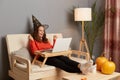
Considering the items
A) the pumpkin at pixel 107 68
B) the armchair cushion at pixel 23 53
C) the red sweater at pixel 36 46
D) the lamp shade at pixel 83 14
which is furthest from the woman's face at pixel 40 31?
the pumpkin at pixel 107 68

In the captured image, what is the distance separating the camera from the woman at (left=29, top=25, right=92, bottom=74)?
8.04 ft

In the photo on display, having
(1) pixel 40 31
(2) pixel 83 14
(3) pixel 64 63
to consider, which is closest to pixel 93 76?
(3) pixel 64 63

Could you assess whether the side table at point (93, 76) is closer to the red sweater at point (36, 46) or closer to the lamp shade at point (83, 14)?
the red sweater at point (36, 46)

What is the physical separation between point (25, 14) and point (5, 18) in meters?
0.34

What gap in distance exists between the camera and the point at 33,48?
2.72 m

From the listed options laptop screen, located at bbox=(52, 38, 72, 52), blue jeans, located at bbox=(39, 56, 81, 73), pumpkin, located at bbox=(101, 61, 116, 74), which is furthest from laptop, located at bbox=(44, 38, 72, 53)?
pumpkin, located at bbox=(101, 61, 116, 74)

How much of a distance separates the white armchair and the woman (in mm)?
99

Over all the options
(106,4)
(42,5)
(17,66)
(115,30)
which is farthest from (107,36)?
(17,66)

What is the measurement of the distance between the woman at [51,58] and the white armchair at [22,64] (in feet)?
0.32

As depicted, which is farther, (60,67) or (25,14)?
(25,14)

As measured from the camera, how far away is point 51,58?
2.68 meters

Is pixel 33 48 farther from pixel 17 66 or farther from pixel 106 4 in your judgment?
pixel 106 4

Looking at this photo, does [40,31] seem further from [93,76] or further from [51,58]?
[93,76]

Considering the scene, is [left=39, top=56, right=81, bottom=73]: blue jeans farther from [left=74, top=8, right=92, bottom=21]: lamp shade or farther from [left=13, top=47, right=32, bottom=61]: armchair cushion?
[left=74, top=8, right=92, bottom=21]: lamp shade
